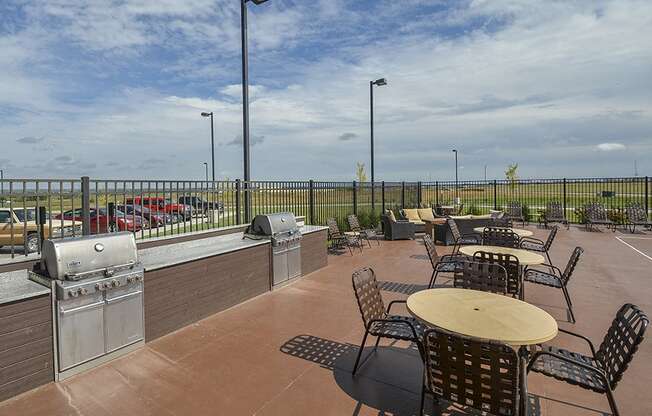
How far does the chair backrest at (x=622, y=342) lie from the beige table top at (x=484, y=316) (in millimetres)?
373

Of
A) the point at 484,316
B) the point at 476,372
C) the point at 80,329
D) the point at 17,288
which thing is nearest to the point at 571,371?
the point at 484,316

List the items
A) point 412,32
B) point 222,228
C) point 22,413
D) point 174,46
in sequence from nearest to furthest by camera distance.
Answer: point 22,413 → point 222,228 → point 174,46 → point 412,32

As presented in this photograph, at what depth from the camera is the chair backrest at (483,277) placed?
4060mm

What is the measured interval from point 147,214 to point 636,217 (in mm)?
15878

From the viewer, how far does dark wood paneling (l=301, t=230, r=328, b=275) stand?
7152 mm

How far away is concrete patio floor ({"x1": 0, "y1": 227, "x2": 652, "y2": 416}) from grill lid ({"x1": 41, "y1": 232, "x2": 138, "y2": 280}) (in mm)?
979

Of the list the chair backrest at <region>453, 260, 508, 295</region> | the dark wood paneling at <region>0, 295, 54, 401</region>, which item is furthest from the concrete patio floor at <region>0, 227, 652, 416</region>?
the chair backrest at <region>453, 260, 508, 295</region>

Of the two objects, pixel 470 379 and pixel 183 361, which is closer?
pixel 470 379

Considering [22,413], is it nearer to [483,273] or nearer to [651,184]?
[483,273]

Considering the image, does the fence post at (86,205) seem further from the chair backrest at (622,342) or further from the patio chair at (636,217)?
the patio chair at (636,217)

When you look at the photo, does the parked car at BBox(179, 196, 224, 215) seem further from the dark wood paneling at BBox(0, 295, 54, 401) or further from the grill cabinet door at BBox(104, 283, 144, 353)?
the dark wood paneling at BBox(0, 295, 54, 401)

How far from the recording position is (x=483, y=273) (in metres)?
4.14

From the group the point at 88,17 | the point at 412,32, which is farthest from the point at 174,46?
the point at 412,32

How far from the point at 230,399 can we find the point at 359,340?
164 centimetres
